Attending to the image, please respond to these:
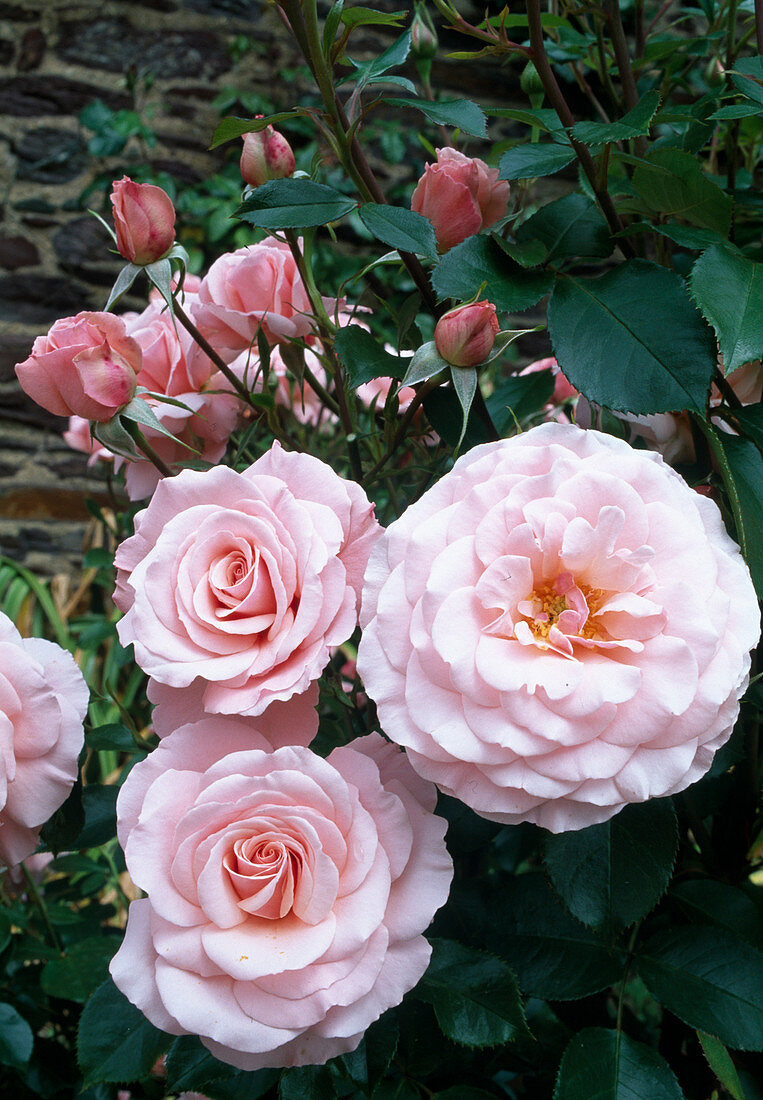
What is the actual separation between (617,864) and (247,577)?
236 millimetres

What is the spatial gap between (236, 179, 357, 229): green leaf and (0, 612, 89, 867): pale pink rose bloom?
10.1 inches

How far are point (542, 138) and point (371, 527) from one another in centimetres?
43

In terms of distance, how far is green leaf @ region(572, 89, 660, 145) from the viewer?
41 cm

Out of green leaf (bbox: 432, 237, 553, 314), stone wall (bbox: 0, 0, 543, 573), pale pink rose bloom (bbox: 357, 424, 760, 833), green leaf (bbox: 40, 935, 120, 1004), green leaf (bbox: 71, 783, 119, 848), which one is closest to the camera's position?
pale pink rose bloom (bbox: 357, 424, 760, 833)

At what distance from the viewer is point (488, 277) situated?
1.43 feet

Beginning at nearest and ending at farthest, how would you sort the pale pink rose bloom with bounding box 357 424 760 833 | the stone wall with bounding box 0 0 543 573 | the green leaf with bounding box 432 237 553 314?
the pale pink rose bloom with bounding box 357 424 760 833 → the green leaf with bounding box 432 237 553 314 → the stone wall with bounding box 0 0 543 573

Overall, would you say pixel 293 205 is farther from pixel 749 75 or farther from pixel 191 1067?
pixel 191 1067

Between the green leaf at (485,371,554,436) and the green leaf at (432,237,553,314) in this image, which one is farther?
the green leaf at (485,371,554,436)

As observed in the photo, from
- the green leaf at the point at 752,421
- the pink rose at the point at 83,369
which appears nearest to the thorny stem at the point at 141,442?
the pink rose at the point at 83,369

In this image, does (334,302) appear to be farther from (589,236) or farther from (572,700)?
(572,700)

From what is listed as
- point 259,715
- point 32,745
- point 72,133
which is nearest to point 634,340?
point 259,715

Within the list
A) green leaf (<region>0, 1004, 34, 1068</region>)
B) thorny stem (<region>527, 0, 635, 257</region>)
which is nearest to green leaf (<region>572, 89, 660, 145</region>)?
thorny stem (<region>527, 0, 635, 257</region>)

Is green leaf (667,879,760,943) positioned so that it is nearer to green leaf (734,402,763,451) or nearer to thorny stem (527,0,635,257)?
green leaf (734,402,763,451)

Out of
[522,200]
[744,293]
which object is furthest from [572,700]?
[522,200]
